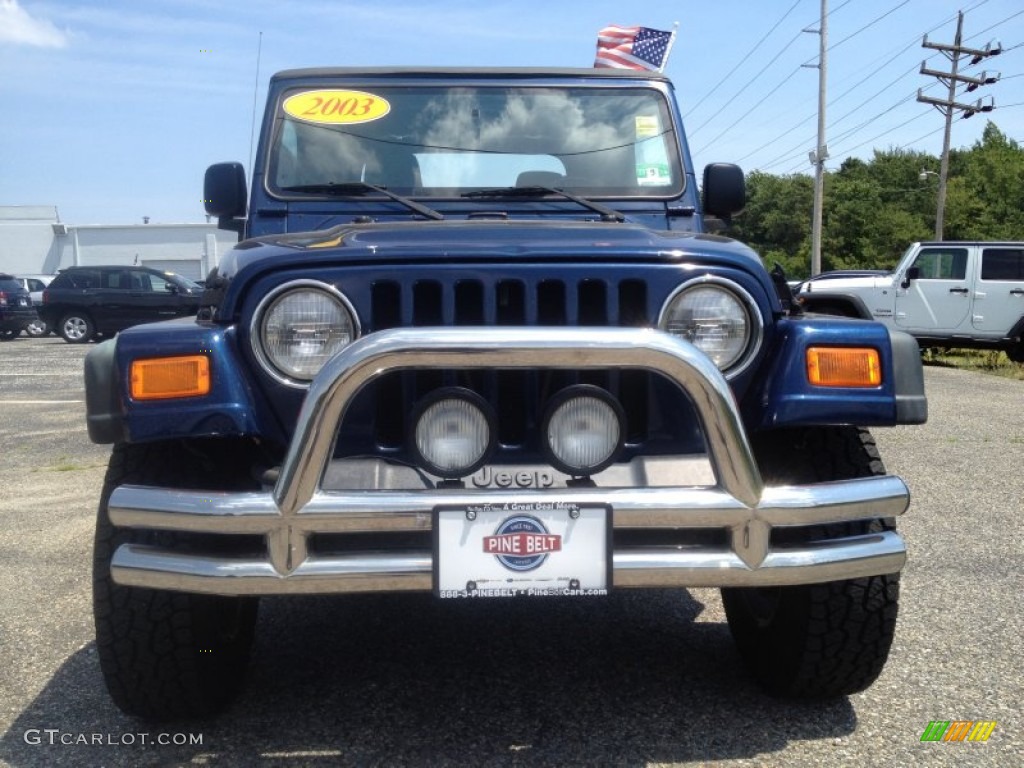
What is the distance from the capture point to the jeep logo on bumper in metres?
2.45

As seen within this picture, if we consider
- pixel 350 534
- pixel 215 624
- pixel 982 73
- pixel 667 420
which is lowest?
pixel 215 624

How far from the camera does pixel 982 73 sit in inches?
1319

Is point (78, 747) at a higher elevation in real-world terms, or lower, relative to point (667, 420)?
lower

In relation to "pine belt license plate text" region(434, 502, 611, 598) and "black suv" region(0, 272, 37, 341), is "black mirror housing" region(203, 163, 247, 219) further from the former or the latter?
"black suv" region(0, 272, 37, 341)

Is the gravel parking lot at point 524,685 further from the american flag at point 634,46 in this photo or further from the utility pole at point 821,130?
the utility pole at point 821,130

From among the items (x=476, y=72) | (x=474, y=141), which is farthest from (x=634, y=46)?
(x=474, y=141)

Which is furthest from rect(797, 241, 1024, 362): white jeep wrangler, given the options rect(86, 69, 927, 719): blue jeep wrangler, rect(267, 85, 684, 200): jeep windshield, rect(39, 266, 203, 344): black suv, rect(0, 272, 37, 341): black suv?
rect(0, 272, 37, 341): black suv

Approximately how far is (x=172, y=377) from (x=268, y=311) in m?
0.27

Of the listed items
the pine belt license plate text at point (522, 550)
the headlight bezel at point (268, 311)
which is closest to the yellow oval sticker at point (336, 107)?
the headlight bezel at point (268, 311)

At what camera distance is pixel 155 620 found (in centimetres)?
258

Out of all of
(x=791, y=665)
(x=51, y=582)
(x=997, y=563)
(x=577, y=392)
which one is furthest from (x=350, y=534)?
(x=997, y=563)

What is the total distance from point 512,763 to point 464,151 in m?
2.22

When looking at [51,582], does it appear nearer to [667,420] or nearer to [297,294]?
[297,294]

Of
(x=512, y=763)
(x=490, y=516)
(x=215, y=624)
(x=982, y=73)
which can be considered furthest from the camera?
(x=982, y=73)
